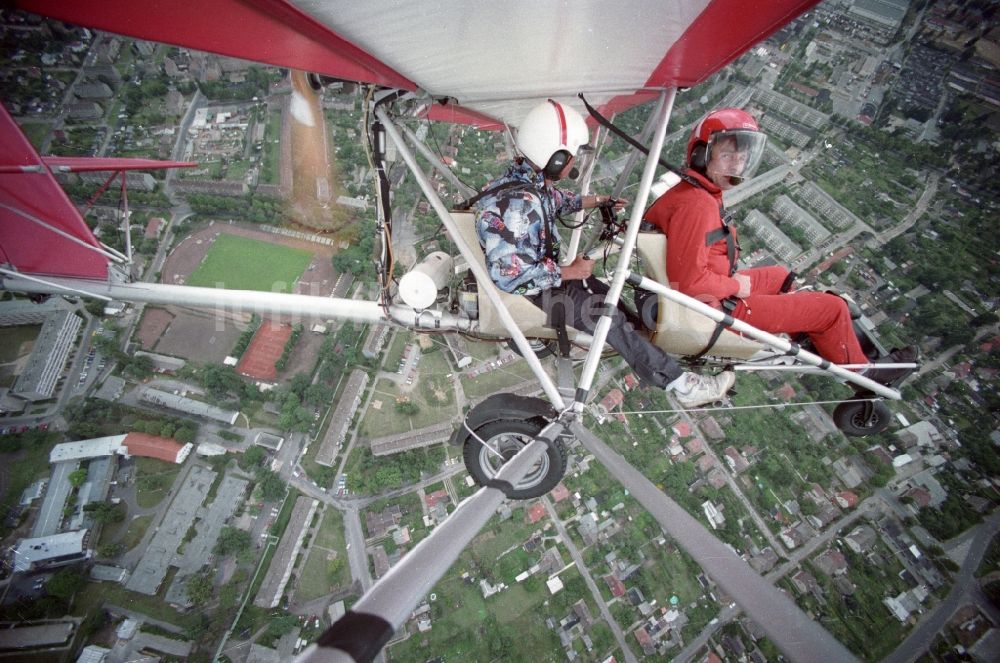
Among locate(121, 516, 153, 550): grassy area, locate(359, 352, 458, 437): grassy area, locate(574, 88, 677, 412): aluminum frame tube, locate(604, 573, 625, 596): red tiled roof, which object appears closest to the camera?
locate(574, 88, 677, 412): aluminum frame tube

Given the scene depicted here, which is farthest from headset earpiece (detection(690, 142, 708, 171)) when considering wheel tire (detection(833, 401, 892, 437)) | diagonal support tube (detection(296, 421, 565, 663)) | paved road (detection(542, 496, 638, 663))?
paved road (detection(542, 496, 638, 663))

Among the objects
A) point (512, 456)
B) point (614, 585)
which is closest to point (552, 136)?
point (512, 456)

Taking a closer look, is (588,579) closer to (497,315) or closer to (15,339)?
(497,315)

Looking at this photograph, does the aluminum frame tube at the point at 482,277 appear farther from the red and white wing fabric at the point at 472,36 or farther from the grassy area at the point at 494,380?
the grassy area at the point at 494,380

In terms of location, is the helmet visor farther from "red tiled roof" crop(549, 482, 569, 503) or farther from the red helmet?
"red tiled roof" crop(549, 482, 569, 503)

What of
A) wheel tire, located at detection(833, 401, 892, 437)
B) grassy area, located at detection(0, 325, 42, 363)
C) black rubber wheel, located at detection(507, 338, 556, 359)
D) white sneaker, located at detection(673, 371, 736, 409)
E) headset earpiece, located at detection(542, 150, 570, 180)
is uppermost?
grassy area, located at detection(0, 325, 42, 363)

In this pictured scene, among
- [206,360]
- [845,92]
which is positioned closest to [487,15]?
[206,360]
